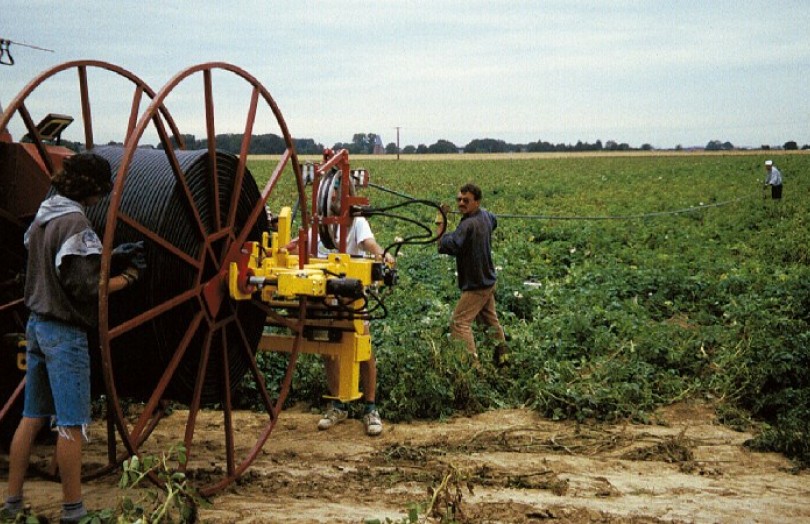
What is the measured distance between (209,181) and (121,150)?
2.22 ft

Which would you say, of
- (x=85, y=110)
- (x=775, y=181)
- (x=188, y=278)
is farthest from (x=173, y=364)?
(x=775, y=181)

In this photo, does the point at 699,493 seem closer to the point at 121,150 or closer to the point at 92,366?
the point at 92,366

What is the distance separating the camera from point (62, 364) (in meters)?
4.64

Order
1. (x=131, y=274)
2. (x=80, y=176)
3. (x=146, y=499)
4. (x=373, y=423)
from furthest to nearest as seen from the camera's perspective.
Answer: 1. (x=373, y=423)
2. (x=131, y=274)
3. (x=80, y=176)
4. (x=146, y=499)

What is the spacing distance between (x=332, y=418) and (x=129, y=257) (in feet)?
10.0

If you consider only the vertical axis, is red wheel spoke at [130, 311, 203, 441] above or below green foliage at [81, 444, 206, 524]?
above

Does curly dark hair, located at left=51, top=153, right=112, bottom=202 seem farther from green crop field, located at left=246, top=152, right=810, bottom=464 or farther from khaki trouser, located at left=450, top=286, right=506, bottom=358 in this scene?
khaki trouser, located at left=450, top=286, right=506, bottom=358

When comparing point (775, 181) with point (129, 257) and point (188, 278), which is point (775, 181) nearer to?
point (188, 278)

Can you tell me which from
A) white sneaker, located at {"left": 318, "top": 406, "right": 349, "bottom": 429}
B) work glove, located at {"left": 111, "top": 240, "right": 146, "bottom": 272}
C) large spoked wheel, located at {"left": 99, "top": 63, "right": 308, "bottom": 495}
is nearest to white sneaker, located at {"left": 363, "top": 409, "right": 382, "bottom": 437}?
white sneaker, located at {"left": 318, "top": 406, "right": 349, "bottom": 429}

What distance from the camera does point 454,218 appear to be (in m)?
20.8

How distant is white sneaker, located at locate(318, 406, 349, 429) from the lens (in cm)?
743

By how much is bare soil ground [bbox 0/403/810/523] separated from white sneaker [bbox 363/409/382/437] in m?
0.07

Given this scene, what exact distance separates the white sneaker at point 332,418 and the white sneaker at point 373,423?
252 millimetres

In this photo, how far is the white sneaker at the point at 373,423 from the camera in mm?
7266
